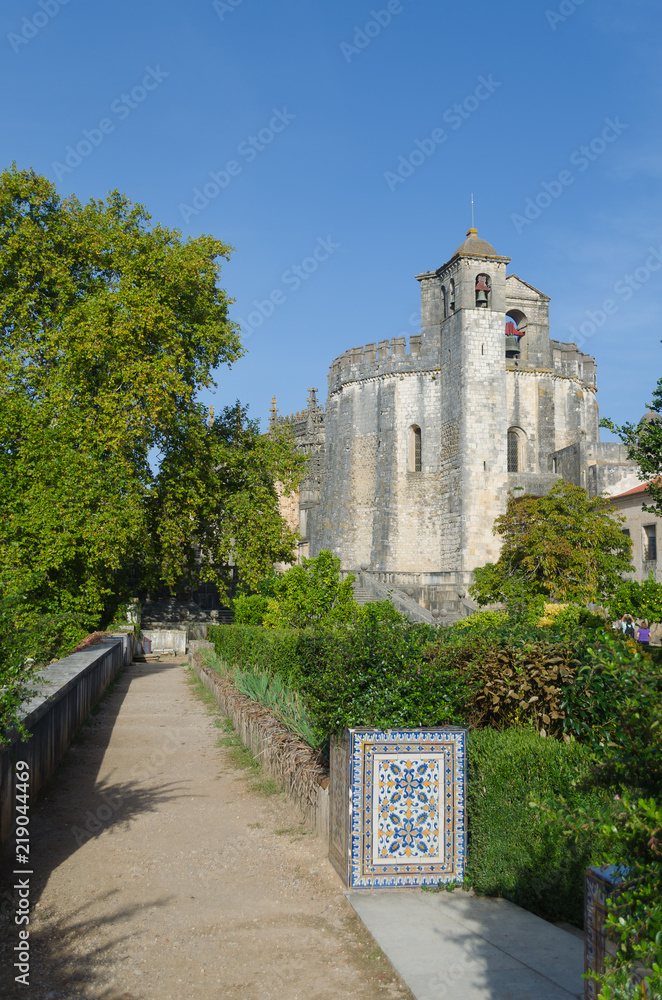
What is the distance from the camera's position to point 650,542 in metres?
29.5

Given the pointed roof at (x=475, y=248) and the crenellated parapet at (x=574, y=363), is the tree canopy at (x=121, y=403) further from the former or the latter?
the crenellated parapet at (x=574, y=363)

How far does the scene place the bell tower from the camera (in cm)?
3494

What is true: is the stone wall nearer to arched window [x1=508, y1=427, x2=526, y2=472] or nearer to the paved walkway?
the paved walkway

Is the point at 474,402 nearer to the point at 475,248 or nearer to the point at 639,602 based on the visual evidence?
the point at 475,248

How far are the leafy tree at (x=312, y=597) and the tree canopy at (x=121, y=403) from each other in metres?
4.24

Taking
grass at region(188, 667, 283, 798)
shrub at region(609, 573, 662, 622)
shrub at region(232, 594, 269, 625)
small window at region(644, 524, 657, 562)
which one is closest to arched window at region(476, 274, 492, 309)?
small window at region(644, 524, 657, 562)

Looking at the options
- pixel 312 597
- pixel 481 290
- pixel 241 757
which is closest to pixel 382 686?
pixel 241 757

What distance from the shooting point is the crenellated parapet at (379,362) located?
127 ft

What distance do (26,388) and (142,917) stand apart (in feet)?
66.6

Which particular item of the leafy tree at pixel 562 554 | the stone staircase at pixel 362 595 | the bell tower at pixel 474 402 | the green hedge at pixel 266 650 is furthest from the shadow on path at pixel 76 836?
the bell tower at pixel 474 402

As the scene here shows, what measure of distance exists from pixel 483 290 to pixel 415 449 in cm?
831

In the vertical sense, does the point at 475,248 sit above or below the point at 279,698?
above

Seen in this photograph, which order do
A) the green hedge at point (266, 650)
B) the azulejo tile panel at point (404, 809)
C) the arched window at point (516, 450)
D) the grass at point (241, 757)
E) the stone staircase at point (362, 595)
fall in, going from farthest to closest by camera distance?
the arched window at point (516, 450) < the stone staircase at point (362, 595) < the green hedge at point (266, 650) < the grass at point (241, 757) < the azulejo tile panel at point (404, 809)

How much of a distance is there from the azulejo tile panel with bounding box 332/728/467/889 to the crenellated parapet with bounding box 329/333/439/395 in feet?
114
